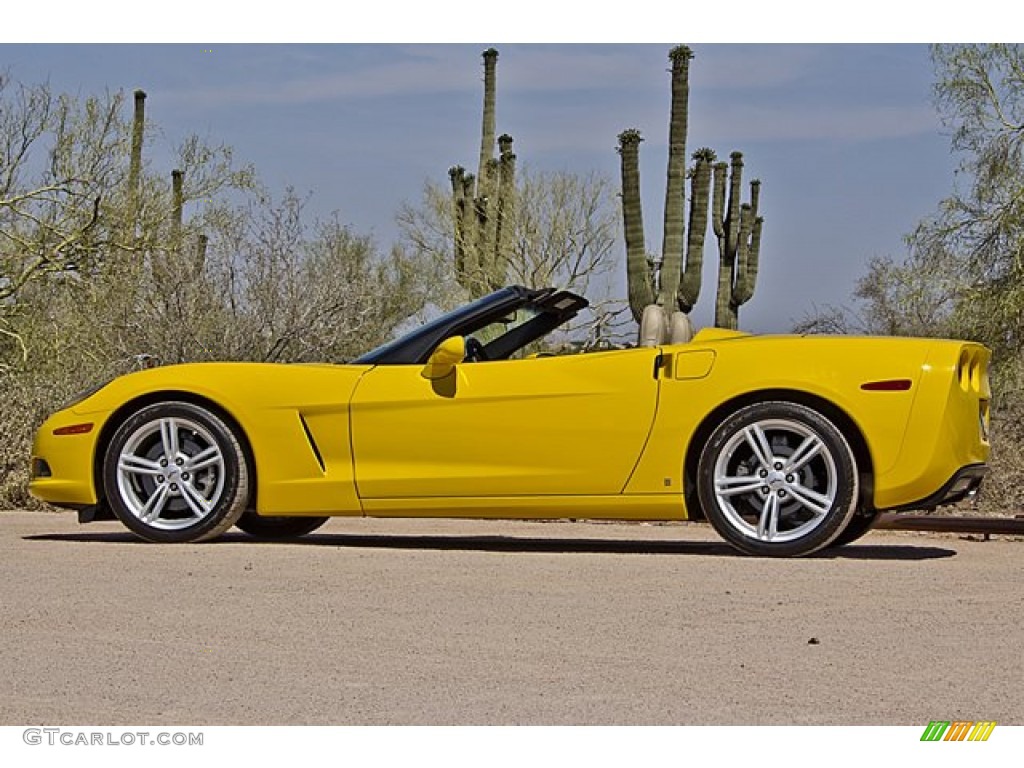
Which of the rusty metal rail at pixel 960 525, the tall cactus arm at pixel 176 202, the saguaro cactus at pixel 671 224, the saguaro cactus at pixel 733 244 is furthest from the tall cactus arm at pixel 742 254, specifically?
the rusty metal rail at pixel 960 525

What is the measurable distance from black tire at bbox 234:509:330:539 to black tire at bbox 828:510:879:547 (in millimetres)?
3029

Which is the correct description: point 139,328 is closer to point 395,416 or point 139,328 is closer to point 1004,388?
point 1004,388

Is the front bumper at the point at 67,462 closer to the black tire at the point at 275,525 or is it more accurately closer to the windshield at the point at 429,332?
the black tire at the point at 275,525

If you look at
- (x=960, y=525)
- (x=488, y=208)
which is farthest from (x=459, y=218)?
(x=960, y=525)

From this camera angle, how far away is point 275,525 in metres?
10.2

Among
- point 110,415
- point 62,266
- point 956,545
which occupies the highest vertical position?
point 62,266

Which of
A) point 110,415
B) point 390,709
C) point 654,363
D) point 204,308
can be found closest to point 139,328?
point 204,308

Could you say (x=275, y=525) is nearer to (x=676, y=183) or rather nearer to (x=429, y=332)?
(x=429, y=332)

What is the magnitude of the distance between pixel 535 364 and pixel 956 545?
2820 millimetres

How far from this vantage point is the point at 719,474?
27.2 feet

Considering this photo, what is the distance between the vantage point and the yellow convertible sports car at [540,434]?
323 inches

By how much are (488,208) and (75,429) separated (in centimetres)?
2895

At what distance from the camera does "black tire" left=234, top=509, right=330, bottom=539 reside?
33.6ft

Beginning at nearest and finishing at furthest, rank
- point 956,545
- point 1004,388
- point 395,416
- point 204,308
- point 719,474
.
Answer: point 719,474 → point 395,416 → point 956,545 → point 204,308 → point 1004,388
